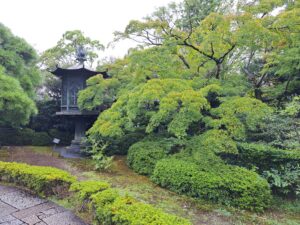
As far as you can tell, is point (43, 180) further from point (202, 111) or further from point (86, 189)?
point (202, 111)

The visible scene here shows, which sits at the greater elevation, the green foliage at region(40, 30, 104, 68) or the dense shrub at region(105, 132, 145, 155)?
the green foliage at region(40, 30, 104, 68)

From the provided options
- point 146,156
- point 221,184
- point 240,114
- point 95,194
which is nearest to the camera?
point 95,194

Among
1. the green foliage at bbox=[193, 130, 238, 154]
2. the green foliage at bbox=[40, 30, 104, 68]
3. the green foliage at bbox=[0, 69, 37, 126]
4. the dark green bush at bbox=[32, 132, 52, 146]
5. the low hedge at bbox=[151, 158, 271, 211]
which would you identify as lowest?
the low hedge at bbox=[151, 158, 271, 211]

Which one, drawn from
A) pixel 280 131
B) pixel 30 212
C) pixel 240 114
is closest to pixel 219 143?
pixel 240 114

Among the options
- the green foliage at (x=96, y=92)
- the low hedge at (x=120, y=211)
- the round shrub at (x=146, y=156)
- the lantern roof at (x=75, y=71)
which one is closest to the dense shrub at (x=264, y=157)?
the round shrub at (x=146, y=156)

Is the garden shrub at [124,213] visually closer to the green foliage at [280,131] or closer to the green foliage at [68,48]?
the green foliage at [280,131]

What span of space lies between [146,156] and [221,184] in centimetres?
269

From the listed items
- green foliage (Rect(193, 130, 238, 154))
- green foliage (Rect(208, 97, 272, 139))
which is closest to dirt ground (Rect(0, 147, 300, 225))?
green foliage (Rect(193, 130, 238, 154))

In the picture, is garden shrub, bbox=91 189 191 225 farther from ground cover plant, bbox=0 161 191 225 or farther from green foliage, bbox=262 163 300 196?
green foliage, bbox=262 163 300 196

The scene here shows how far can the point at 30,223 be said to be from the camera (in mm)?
3816

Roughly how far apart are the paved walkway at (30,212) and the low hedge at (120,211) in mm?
476

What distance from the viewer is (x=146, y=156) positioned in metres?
7.06

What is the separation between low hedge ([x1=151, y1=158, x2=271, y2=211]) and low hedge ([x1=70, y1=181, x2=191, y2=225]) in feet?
6.38

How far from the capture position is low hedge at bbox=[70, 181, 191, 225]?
3084 millimetres
